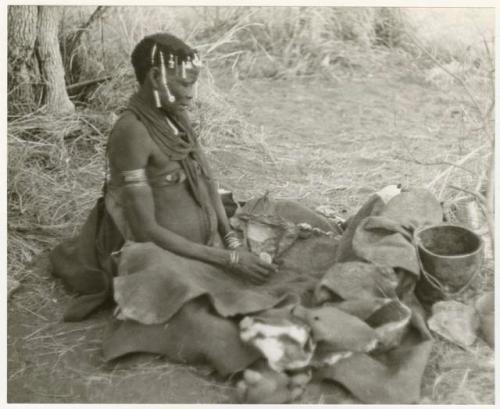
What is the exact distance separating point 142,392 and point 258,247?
885 millimetres

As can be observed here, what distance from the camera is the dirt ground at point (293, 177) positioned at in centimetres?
239

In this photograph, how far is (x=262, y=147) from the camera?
4566mm

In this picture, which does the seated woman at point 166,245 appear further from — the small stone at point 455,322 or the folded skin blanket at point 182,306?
the small stone at point 455,322

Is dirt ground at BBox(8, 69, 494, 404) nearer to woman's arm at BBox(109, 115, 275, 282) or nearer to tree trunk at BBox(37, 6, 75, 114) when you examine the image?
woman's arm at BBox(109, 115, 275, 282)

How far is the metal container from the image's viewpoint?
8.41 feet

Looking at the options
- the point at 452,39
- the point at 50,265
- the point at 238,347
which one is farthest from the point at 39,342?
the point at 452,39

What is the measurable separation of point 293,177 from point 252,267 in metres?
1.60

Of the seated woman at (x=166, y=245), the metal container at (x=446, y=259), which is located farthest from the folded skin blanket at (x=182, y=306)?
the metal container at (x=446, y=259)

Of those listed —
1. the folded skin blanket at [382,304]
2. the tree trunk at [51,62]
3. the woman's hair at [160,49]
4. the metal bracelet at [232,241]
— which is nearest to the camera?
the folded skin blanket at [382,304]

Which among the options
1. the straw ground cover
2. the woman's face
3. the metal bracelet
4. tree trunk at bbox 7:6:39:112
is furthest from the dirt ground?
tree trunk at bbox 7:6:39:112

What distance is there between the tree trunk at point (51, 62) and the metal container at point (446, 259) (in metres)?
2.47

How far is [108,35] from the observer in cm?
459

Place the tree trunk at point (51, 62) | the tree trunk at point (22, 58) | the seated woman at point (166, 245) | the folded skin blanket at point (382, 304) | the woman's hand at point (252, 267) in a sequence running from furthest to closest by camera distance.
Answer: the tree trunk at point (51, 62), the tree trunk at point (22, 58), the woman's hand at point (252, 267), the seated woman at point (166, 245), the folded skin blanket at point (382, 304)

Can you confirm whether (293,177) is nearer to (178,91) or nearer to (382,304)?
(178,91)
